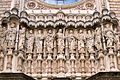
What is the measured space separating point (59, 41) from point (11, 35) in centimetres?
185

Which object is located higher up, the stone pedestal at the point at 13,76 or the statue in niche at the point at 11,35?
the statue in niche at the point at 11,35

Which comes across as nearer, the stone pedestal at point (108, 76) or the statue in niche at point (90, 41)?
the stone pedestal at point (108, 76)

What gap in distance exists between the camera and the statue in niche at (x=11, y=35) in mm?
11350

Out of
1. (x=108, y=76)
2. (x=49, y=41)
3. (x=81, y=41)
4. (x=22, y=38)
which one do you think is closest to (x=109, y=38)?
(x=81, y=41)

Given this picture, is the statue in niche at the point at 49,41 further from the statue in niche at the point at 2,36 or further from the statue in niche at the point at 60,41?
the statue in niche at the point at 2,36

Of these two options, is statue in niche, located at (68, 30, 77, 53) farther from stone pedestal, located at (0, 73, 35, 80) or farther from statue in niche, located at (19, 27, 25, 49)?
stone pedestal, located at (0, 73, 35, 80)

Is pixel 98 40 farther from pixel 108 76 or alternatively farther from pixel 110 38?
pixel 108 76

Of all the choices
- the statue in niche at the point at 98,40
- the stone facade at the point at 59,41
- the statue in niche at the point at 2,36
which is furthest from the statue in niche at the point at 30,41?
the statue in niche at the point at 98,40

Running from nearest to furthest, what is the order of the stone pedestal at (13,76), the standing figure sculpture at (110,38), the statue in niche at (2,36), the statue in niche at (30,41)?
the stone pedestal at (13,76), the standing figure sculpture at (110,38), the statue in niche at (2,36), the statue in niche at (30,41)

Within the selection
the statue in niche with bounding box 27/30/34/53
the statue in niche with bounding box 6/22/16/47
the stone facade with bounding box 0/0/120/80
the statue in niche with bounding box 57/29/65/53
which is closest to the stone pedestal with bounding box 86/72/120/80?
the stone facade with bounding box 0/0/120/80

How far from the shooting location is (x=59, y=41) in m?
11.7

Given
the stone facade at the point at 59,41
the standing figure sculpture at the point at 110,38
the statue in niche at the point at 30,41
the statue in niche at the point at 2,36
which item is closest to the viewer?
the stone facade at the point at 59,41

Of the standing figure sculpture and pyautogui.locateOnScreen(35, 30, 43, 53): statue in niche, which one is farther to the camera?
pyautogui.locateOnScreen(35, 30, 43, 53): statue in niche

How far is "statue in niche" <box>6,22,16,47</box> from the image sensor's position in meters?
11.4
